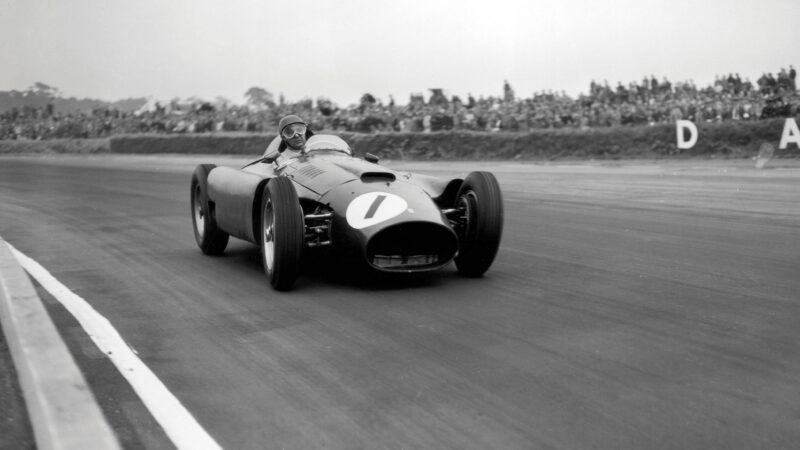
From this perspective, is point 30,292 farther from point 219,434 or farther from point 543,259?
point 543,259

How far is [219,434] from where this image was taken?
11.6 feet

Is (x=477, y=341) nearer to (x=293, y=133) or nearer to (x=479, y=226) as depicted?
(x=479, y=226)

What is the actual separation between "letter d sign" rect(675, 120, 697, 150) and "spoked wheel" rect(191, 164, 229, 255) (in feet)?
62.0

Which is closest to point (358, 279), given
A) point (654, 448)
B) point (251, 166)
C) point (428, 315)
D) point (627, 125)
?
point (428, 315)

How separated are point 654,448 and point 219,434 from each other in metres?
1.59

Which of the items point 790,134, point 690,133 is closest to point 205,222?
point 790,134

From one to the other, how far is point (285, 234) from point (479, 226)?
144 cm

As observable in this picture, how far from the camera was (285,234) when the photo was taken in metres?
6.48

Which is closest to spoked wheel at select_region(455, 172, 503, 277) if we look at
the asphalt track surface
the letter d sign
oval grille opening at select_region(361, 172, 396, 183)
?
the asphalt track surface

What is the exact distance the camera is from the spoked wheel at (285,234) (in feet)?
21.2

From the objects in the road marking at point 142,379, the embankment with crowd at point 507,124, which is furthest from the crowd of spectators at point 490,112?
the road marking at point 142,379

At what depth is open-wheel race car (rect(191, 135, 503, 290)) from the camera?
257 inches

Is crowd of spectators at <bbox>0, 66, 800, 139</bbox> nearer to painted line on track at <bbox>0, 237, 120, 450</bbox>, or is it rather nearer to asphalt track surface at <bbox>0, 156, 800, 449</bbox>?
asphalt track surface at <bbox>0, 156, 800, 449</bbox>

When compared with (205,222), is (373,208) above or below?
above
